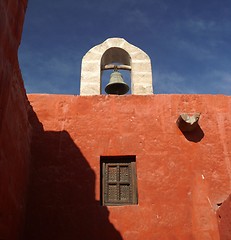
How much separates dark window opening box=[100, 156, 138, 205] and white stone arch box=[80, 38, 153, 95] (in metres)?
1.48

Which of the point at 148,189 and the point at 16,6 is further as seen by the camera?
the point at 148,189

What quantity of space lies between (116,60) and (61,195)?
10.8 feet

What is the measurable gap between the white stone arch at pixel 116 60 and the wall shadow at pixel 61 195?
1.30m

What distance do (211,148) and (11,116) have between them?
10.8 feet

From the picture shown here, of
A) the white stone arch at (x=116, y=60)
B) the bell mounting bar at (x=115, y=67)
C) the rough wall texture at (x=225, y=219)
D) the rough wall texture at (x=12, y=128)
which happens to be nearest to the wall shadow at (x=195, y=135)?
the white stone arch at (x=116, y=60)

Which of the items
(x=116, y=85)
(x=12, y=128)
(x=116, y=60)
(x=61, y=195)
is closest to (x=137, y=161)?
(x=61, y=195)

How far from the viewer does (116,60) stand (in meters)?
7.23

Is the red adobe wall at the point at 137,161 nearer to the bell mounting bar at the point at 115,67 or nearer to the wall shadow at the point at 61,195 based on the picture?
the wall shadow at the point at 61,195

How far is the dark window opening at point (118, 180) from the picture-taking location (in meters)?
5.32

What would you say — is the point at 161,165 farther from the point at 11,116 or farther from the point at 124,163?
the point at 11,116

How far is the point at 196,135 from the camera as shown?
19.0 feet

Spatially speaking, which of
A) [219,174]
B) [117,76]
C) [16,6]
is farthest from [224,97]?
[16,6]

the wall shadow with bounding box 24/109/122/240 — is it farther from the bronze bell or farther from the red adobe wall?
the bronze bell

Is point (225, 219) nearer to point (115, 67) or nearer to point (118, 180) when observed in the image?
point (118, 180)
